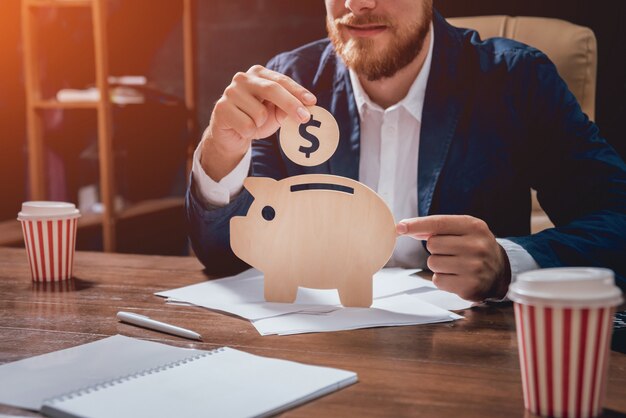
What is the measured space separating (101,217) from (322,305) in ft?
6.80

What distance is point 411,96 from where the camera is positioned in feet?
5.55

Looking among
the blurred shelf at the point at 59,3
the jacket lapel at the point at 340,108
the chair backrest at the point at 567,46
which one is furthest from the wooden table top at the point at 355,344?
the blurred shelf at the point at 59,3

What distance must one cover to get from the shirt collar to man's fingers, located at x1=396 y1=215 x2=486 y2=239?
2.17ft

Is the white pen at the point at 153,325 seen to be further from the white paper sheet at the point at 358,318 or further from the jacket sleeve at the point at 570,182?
the jacket sleeve at the point at 570,182

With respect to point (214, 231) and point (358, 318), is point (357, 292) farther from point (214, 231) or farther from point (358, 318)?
point (214, 231)

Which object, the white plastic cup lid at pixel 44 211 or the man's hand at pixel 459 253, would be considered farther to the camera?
the white plastic cup lid at pixel 44 211

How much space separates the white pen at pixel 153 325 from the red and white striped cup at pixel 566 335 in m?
0.43

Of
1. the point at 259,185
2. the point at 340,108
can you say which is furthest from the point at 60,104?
the point at 259,185

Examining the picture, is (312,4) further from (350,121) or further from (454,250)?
(454,250)

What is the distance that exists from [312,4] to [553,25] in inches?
46.3

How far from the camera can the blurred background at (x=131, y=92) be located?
117 inches

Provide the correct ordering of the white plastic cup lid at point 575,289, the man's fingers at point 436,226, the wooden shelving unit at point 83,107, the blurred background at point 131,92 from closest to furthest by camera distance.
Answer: the white plastic cup lid at point 575,289
the man's fingers at point 436,226
the wooden shelving unit at point 83,107
the blurred background at point 131,92

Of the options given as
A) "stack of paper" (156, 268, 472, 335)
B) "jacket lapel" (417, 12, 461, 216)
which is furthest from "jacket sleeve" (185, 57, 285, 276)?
"jacket lapel" (417, 12, 461, 216)

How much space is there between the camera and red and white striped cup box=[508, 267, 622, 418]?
0.62m
